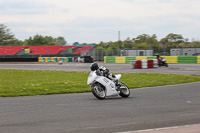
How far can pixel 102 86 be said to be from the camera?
11508mm

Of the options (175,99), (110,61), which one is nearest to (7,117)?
(175,99)

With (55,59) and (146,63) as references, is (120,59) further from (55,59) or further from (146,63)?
(146,63)

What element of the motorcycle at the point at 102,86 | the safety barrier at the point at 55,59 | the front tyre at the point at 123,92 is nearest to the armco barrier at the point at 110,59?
the safety barrier at the point at 55,59

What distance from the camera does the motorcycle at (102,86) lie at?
36.8ft

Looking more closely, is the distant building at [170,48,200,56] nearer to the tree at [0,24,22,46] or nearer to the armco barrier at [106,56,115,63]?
the armco barrier at [106,56,115,63]

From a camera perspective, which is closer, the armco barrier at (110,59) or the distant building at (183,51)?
the distant building at (183,51)

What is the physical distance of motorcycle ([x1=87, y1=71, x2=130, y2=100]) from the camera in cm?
1121

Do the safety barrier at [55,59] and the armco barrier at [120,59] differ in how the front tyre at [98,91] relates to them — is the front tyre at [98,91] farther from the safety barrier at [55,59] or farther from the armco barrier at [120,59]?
the safety barrier at [55,59]

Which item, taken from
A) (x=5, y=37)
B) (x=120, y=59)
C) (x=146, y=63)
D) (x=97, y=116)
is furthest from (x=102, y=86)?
(x=5, y=37)

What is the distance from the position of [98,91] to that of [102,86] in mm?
240

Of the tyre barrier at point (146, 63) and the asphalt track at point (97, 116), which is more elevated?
the tyre barrier at point (146, 63)

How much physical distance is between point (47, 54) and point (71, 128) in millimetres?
59395

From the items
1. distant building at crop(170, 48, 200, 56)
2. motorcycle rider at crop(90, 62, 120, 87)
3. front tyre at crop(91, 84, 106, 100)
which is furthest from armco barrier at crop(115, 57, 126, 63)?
front tyre at crop(91, 84, 106, 100)

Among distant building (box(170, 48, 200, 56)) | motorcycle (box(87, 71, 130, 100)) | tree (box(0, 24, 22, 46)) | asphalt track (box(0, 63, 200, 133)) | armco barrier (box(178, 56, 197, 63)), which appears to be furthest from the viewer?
tree (box(0, 24, 22, 46))
